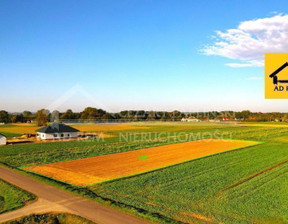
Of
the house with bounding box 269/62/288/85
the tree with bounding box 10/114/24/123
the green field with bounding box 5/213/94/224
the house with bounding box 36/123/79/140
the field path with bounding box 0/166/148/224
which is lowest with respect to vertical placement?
the green field with bounding box 5/213/94/224

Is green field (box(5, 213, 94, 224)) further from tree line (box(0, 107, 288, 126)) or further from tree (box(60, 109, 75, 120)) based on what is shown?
tree (box(60, 109, 75, 120))

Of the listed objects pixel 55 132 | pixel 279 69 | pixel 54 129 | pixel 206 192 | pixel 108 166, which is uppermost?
pixel 279 69

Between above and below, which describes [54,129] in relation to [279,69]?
below

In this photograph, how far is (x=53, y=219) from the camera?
16.4 m

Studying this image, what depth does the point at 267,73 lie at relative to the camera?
33.4m

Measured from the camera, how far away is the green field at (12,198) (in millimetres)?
18234

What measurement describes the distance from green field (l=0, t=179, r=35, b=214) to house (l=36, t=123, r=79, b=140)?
117ft

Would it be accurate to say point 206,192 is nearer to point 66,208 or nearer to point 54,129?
point 66,208

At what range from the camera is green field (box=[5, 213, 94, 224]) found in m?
16.0

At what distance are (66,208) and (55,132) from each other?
43.1m

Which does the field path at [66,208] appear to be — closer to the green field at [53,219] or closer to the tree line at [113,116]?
the green field at [53,219]

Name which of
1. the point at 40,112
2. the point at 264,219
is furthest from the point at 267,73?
the point at 40,112

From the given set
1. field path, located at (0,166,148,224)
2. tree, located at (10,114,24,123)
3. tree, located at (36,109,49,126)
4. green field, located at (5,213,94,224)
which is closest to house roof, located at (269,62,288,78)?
field path, located at (0,166,148,224)

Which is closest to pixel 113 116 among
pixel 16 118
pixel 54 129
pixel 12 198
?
pixel 16 118
